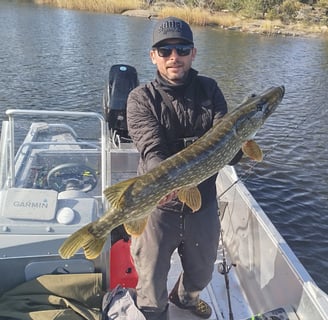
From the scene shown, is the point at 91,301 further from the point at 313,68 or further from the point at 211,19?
the point at 211,19

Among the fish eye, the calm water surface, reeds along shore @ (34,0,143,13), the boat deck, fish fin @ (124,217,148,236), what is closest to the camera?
fish fin @ (124,217,148,236)

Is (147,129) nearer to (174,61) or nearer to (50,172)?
(174,61)

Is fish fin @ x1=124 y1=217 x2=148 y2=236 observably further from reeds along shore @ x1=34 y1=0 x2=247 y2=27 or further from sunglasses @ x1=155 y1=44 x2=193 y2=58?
reeds along shore @ x1=34 y1=0 x2=247 y2=27

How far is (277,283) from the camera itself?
11.2 feet

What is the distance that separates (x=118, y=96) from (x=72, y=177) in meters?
2.57

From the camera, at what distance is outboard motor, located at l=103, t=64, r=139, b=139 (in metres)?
5.88

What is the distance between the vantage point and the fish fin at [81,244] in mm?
2287

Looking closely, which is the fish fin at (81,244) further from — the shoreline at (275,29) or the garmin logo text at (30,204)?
the shoreline at (275,29)

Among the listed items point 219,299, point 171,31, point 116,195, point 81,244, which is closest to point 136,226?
point 116,195

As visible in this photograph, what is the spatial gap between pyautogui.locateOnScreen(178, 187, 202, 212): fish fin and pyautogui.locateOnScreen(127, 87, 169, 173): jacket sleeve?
244 millimetres

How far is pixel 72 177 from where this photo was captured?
3.72 m

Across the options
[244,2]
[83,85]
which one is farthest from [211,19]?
[83,85]

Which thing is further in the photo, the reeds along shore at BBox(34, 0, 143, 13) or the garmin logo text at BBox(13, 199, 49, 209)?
the reeds along shore at BBox(34, 0, 143, 13)

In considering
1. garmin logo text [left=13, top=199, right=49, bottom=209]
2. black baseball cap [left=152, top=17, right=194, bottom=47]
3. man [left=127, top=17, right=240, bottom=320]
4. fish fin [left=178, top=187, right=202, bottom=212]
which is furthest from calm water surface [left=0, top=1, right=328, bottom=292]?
black baseball cap [left=152, top=17, right=194, bottom=47]
